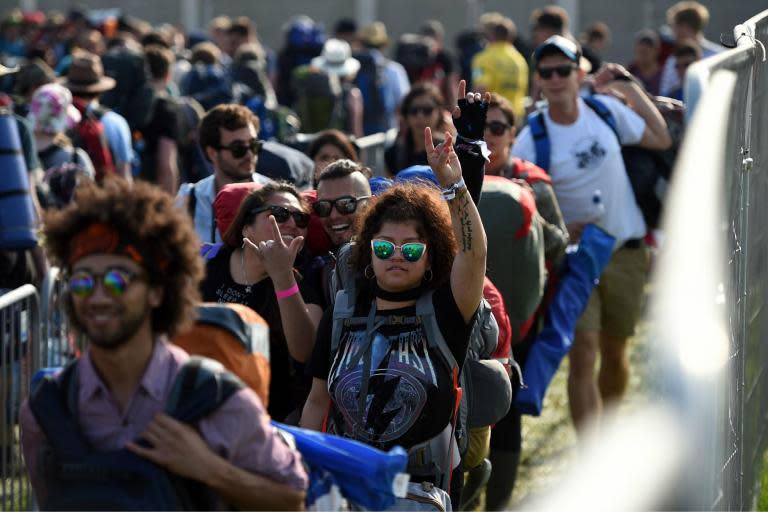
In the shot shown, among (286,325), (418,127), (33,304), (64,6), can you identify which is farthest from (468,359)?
(64,6)

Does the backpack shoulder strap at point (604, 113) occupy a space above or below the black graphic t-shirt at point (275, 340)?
above

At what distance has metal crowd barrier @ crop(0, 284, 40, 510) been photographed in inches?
238

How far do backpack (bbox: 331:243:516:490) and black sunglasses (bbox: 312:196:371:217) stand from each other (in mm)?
449

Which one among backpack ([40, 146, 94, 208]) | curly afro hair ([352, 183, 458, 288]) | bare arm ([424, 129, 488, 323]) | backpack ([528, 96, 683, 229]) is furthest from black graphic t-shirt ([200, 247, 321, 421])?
backpack ([40, 146, 94, 208])

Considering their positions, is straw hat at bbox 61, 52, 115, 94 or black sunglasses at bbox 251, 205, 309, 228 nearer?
black sunglasses at bbox 251, 205, 309, 228

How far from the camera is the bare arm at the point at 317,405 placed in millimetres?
4754

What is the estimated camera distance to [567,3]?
81.7ft

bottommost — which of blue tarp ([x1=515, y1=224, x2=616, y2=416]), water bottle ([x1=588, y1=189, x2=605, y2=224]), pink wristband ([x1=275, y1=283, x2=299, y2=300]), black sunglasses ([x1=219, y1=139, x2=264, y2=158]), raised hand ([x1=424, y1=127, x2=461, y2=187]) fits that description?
blue tarp ([x1=515, y1=224, x2=616, y2=416])

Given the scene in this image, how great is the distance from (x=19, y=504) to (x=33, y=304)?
0.86 m

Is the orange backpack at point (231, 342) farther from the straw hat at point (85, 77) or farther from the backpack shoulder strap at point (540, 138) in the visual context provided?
the straw hat at point (85, 77)

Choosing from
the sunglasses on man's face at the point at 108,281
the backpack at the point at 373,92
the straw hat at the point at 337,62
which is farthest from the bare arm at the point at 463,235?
the backpack at the point at 373,92

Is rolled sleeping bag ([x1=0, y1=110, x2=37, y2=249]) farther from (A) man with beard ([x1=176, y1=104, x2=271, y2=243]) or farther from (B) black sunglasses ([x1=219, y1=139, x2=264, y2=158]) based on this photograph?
(B) black sunglasses ([x1=219, y1=139, x2=264, y2=158])

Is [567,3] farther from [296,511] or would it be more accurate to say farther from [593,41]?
[296,511]

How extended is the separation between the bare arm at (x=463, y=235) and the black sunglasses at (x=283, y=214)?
1.06 metres
